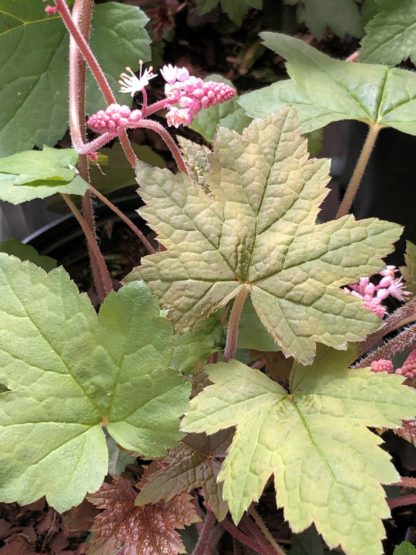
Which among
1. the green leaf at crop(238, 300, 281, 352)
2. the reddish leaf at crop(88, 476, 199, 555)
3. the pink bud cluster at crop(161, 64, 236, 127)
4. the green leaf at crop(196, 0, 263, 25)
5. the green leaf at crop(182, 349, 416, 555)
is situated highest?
the pink bud cluster at crop(161, 64, 236, 127)

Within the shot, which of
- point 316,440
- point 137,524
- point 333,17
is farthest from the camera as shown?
point 333,17

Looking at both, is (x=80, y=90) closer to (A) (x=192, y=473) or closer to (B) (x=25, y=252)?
(B) (x=25, y=252)

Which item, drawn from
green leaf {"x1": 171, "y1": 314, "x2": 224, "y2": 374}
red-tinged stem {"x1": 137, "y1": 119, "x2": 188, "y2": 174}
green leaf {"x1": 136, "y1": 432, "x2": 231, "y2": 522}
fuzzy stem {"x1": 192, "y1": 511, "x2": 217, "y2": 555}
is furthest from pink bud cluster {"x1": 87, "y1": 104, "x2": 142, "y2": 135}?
fuzzy stem {"x1": 192, "y1": 511, "x2": 217, "y2": 555}

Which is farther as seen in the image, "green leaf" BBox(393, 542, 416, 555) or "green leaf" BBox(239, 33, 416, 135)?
"green leaf" BBox(239, 33, 416, 135)

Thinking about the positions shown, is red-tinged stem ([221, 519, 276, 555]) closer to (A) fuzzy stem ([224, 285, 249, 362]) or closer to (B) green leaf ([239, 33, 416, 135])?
(A) fuzzy stem ([224, 285, 249, 362])

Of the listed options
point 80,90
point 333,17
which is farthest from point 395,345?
point 333,17

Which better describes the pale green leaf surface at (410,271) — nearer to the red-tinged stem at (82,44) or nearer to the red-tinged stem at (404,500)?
the red-tinged stem at (404,500)

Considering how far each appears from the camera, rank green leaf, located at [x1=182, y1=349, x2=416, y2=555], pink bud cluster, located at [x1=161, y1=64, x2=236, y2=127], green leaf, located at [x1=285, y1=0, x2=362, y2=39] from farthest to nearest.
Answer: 1. green leaf, located at [x1=285, y1=0, x2=362, y2=39]
2. pink bud cluster, located at [x1=161, y1=64, x2=236, y2=127]
3. green leaf, located at [x1=182, y1=349, x2=416, y2=555]
